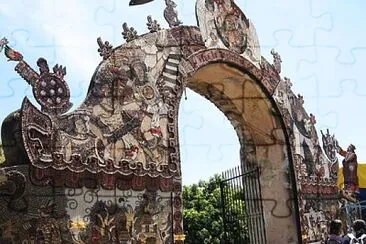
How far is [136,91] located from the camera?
8.23 metres

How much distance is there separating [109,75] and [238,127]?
421 centimetres

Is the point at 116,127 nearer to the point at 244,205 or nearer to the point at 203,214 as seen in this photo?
the point at 244,205

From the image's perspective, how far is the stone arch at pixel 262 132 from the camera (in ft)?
34.7

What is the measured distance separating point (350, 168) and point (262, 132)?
309 cm

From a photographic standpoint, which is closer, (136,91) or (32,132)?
(32,132)

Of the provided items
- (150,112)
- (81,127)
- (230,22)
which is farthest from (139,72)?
(230,22)

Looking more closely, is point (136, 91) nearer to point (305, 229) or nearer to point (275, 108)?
point (275, 108)

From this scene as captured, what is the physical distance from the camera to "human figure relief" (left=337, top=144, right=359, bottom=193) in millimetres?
12852

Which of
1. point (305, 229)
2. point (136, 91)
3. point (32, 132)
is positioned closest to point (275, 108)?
point (305, 229)

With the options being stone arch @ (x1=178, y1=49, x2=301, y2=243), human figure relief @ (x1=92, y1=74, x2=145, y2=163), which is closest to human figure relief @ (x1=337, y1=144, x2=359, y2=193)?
stone arch @ (x1=178, y1=49, x2=301, y2=243)

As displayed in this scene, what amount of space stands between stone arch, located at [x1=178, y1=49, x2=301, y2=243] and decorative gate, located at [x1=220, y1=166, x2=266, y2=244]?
0.49ft

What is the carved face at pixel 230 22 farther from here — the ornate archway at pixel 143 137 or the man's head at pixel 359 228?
the man's head at pixel 359 228

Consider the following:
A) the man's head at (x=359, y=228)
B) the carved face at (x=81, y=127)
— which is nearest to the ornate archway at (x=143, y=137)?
the carved face at (x=81, y=127)

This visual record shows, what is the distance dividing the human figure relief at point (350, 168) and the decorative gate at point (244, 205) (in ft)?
9.76
